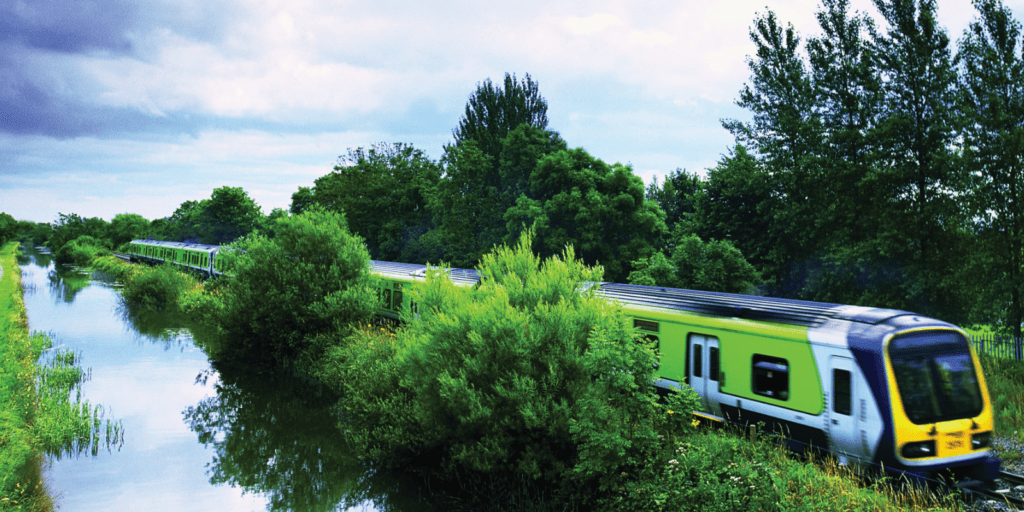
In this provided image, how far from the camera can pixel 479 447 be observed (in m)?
9.28

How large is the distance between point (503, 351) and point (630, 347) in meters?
1.97

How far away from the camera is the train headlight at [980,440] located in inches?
333

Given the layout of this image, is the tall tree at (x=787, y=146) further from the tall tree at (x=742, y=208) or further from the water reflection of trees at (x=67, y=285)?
the water reflection of trees at (x=67, y=285)

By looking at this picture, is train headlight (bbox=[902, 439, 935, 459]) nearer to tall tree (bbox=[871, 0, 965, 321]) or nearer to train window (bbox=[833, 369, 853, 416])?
train window (bbox=[833, 369, 853, 416])

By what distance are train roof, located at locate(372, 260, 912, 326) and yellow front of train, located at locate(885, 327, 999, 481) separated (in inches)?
25.4

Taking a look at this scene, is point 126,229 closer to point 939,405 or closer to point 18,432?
point 18,432

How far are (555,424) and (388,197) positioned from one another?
4228 centimetres

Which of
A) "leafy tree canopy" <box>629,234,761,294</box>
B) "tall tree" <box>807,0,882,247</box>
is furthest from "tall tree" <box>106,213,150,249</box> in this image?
"tall tree" <box>807,0,882,247</box>

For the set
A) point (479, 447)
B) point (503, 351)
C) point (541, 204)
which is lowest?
point (479, 447)

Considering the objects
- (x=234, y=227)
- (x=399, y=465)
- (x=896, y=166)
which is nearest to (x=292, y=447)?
(x=399, y=465)

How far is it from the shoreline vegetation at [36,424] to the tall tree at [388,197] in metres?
27.1

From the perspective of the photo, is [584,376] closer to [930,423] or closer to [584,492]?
[584,492]

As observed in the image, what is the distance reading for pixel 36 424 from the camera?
13688 millimetres

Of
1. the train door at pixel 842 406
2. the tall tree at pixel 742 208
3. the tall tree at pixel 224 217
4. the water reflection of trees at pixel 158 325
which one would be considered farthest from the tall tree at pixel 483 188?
the tall tree at pixel 224 217
